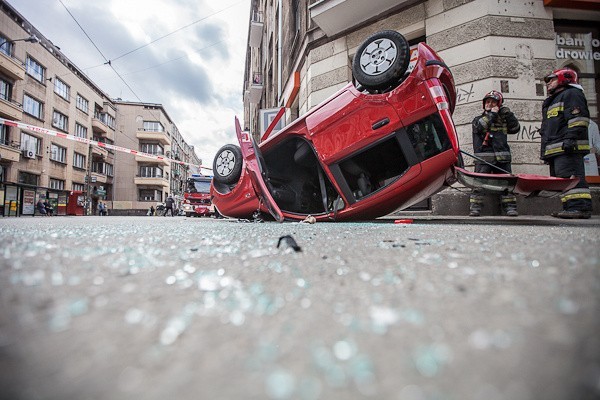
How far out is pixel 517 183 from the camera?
8.18ft

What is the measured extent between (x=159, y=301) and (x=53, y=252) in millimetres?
642

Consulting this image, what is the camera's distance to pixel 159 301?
0.46 m

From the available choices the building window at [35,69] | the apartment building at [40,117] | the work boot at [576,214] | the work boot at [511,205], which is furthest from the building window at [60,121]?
the work boot at [576,214]

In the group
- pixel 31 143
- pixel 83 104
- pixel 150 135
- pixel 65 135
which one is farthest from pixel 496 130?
pixel 150 135

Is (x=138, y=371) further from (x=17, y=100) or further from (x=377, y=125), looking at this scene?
(x=17, y=100)

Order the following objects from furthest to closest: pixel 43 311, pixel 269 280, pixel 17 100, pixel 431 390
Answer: pixel 17 100 → pixel 269 280 → pixel 43 311 → pixel 431 390

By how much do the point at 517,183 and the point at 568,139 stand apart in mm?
1377

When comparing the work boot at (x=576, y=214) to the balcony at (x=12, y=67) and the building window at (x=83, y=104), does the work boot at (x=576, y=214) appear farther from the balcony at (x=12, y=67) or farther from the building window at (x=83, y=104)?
the building window at (x=83, y=104)

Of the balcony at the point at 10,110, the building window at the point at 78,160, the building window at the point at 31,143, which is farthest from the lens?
the building window at the point at 78,160

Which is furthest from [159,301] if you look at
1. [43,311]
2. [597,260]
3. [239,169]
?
[239,169]

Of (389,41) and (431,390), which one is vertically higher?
(389,41)

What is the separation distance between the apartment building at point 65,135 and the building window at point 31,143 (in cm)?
5

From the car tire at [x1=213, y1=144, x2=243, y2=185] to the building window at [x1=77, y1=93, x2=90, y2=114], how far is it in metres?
29.1

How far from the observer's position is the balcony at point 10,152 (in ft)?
56.0
